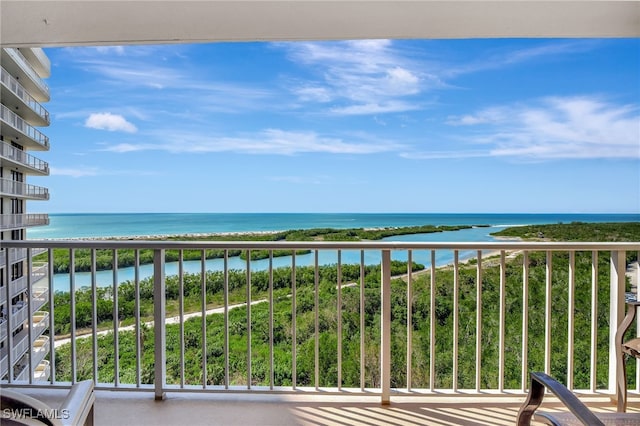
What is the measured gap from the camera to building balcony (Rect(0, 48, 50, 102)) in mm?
4309

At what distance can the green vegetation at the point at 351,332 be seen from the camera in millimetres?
5426

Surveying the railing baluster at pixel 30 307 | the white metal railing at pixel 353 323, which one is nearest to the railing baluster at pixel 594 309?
the white metal railing at pixel 353 323

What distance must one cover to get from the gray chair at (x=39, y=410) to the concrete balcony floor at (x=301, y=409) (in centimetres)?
114

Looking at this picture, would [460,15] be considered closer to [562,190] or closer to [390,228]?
[390,228]

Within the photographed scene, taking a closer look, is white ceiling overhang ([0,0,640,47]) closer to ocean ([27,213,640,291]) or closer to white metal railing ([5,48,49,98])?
white metal railing ([5,48,49,98])

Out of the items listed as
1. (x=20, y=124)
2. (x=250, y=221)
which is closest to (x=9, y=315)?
→ (x=20, y=124)

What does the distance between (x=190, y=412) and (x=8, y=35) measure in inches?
98.2

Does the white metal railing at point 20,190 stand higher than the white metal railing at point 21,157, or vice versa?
the white metal railing at point 21,157

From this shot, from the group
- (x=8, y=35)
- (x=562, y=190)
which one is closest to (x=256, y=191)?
(x=562, y=190)

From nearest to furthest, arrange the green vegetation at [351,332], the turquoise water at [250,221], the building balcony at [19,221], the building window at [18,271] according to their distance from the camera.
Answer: the building window at [18,271], the building balcony at [19,221], the green vegetation at [351,332], the turquoise water at [250,221]

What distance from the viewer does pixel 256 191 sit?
15336 millimetres

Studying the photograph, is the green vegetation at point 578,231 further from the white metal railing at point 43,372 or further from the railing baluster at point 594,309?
the white metal railing at point 43,372

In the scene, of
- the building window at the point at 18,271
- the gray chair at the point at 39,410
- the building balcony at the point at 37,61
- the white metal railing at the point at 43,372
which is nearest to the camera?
the gray chair at the point at 39,410

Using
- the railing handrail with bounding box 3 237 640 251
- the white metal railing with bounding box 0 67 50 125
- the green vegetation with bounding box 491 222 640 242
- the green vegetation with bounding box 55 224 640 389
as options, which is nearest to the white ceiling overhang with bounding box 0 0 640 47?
the railing handrail with bounding box 3 237 640 251
